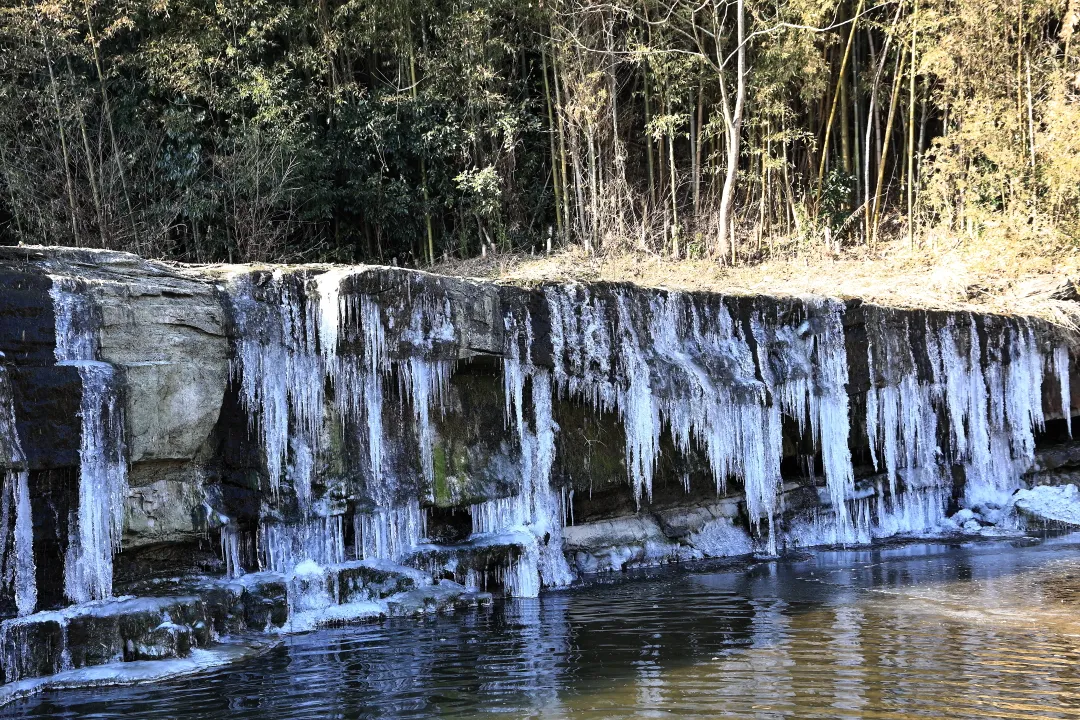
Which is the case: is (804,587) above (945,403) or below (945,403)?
below

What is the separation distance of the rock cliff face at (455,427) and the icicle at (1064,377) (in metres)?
0.05

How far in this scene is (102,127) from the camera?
20078mm

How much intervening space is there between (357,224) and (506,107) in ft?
13.9

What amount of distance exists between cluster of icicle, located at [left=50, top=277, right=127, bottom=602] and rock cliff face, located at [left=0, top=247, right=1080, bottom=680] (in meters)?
0.02

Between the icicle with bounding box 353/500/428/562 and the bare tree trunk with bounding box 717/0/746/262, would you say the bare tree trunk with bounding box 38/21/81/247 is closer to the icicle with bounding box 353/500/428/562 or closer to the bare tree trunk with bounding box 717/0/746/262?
the icicle with bounding box 353/500/428/562

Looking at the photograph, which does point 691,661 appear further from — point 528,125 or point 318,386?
point 528,125

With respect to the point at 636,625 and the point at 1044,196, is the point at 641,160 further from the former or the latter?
the point at 636,625

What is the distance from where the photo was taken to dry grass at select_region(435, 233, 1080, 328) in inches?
721

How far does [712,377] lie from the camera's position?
1495 centimetres

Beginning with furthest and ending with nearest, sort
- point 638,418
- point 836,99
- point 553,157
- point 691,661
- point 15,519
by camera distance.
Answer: point 836,99 < point 553,157 < point 638,418 < point 15,519 < point 691,661

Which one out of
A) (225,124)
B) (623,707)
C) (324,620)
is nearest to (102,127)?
(225,124)

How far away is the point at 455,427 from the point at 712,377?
4004 mm

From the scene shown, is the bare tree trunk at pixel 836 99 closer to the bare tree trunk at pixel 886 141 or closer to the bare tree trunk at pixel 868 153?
the bare tree trunk at pixel 868 153

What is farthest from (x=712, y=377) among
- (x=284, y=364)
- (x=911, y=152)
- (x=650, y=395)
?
(x=911, y=152)
